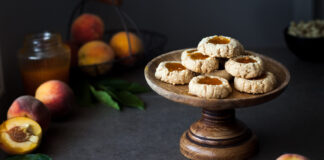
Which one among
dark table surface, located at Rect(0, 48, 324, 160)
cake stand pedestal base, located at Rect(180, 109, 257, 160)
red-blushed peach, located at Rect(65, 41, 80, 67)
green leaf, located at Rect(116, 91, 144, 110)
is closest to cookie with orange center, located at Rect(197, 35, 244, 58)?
cake stand pedestal base, located at Rect(180, 109, 257, 160)

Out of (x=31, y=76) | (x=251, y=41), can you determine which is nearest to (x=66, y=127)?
(x=31, y=76)

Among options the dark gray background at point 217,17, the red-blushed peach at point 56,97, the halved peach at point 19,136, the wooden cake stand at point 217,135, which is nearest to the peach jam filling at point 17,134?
the halved peach at point 19,136

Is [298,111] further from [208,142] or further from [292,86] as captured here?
[208,142]

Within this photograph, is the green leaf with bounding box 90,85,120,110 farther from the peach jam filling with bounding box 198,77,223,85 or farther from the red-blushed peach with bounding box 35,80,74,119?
the peach jam filling with bounding box 198,77,223,85

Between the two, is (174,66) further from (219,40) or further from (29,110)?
(29,110)

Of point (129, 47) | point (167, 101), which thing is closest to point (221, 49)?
point (167, 101)

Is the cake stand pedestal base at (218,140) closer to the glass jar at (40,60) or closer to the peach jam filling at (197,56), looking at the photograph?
the peach jam filling at (197,56)
